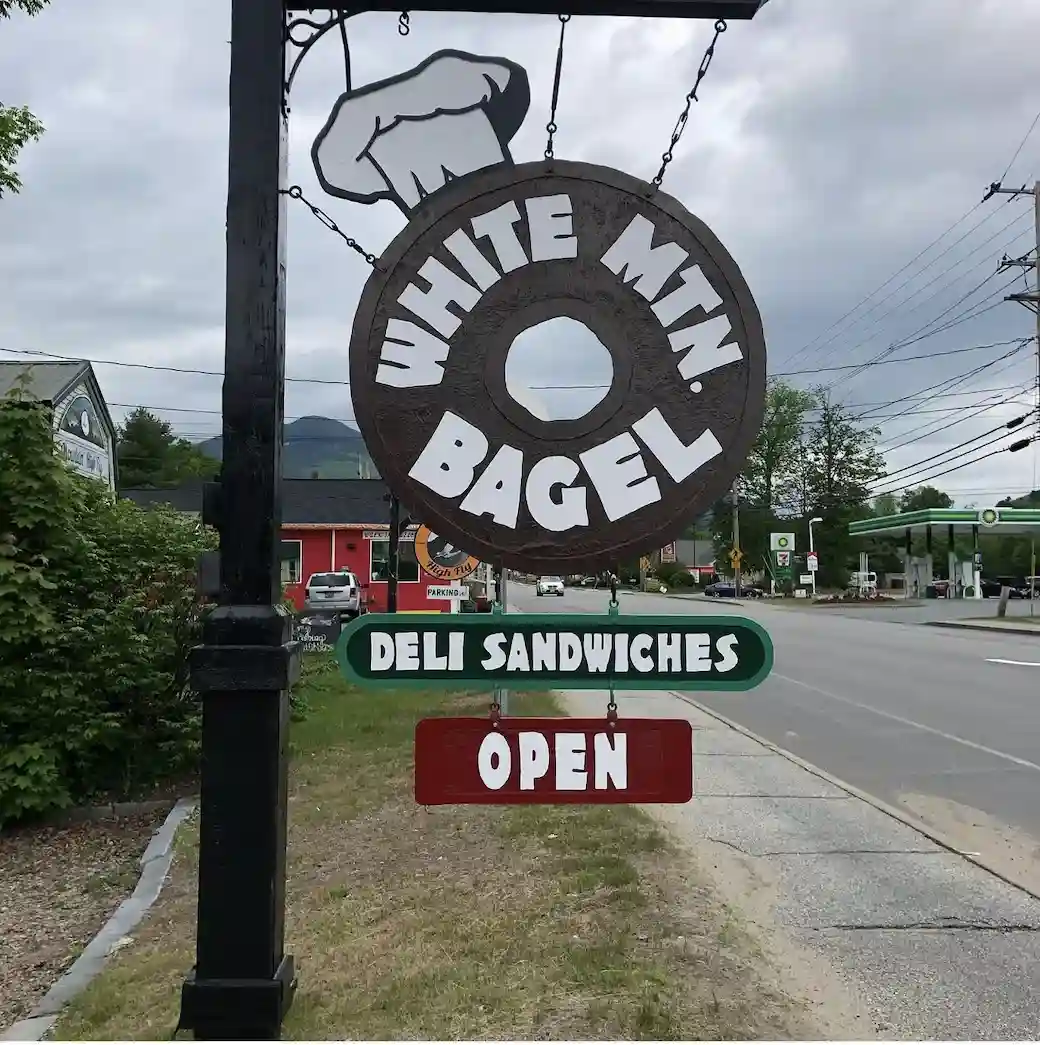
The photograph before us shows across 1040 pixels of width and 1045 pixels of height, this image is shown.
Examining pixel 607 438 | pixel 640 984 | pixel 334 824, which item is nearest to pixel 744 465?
pixel 607 438

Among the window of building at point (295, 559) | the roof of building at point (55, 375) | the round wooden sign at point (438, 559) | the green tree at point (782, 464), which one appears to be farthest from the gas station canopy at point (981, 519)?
the round wooden sign at point (438, 559)

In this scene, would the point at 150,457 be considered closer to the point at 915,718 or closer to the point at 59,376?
the point at 59,376

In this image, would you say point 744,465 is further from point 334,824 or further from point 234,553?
point 334,824

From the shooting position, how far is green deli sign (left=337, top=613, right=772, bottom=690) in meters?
2.89

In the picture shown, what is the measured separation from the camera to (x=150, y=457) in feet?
276

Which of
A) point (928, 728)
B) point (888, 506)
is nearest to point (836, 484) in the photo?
point (888, 506)

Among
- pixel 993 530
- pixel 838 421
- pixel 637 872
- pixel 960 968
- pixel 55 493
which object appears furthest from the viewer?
pixel 838 421

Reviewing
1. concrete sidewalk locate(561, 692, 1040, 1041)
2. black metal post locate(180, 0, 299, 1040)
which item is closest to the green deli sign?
black metal post locate(180, 0, 299, 1040)

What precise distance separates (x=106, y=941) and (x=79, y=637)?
3377mm

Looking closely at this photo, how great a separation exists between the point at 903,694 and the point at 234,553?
42.8 feet

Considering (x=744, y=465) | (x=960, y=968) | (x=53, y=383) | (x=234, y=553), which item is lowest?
(x=960, y=968)

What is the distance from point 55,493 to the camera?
818 centimetres

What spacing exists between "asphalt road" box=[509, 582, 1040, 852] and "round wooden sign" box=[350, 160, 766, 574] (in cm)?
521

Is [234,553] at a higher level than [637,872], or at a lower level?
higher
